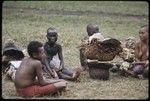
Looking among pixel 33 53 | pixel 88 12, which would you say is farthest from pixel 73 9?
pixel 33 53

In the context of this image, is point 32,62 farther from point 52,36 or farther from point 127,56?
point 127,56

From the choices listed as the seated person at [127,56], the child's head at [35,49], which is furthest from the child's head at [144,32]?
the child's head at [35,49]

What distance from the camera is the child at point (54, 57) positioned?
870 centimetres

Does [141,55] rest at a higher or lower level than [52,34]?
lower

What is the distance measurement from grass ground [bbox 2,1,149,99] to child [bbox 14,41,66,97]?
0.50ft

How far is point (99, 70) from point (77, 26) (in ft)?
28.2

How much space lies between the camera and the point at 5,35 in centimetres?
1363

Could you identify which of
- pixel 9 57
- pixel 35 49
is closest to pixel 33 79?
pixel 35 49

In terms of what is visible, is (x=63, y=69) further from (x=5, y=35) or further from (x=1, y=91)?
(x=5, y=35)

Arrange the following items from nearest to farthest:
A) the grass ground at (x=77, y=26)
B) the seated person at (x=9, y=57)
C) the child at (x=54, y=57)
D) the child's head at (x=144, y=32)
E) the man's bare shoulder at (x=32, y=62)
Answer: the man's bare shoulder at (x=32, y=62), the grass ground at (x=77, y=26), the child's head at (x=144, y=32), the seated person at (x=9, y=57), the child at (x=54, y=57)

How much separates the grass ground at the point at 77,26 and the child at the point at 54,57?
368mm

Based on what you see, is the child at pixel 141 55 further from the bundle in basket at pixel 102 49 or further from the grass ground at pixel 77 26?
the bundle in basket at pixel 102 49

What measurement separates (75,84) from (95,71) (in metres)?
0.56

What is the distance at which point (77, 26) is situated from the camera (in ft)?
56.2
